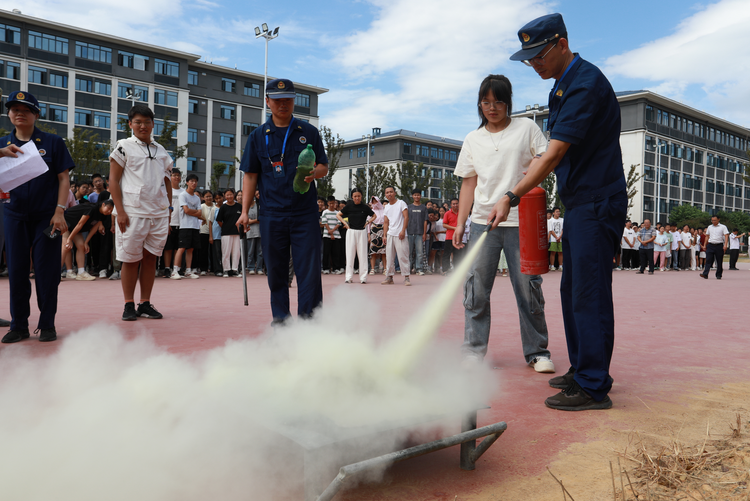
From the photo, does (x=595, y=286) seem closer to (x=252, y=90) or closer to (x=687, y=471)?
(x=687, y=471)

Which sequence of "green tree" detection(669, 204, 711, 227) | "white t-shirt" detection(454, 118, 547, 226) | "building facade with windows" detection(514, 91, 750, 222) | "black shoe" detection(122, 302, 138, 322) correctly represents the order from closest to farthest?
"white t-shirt" detection(454, 118, 547, 226), "black shoe" detection(122, 302, 138, 322), "green tree" detection(669, 204, 711, 227), "building facade with windows" detection(514, 91, 750, 222)

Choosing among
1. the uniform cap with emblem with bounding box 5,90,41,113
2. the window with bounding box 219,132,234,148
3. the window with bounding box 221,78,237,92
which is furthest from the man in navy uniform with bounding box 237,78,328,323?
the window with bounding box 221,78,237,92

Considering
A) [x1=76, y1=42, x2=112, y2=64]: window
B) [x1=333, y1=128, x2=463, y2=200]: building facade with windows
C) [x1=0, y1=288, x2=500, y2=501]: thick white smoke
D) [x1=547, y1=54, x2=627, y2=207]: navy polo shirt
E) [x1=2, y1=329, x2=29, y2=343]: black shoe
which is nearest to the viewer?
[x1=0, y1=288, x2=500, y2=501]: thick white smoke

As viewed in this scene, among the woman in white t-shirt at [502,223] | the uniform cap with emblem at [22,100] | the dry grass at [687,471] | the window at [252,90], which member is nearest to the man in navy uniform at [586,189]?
the dry grass at [687,471]

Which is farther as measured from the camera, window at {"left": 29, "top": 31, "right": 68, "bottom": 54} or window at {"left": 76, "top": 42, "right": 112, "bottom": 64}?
window at {"left": 76, "top": 42, "right": 112, "bottom": 64}

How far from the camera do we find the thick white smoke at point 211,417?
80.2 inches

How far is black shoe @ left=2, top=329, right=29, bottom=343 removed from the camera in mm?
4903

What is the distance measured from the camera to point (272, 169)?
180 inches

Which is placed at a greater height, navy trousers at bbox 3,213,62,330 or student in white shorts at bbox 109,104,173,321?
student in white shorts at bbox 109,104,173,321

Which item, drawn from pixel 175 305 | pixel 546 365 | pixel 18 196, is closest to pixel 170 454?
pixel 546 365

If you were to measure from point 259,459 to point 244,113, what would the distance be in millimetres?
65114

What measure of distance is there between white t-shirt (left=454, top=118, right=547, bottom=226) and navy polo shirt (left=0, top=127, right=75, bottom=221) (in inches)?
147

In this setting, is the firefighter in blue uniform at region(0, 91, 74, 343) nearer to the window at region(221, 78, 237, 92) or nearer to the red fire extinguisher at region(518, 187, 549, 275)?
the red fire extinguisher at region(518, 187, 549, 275)

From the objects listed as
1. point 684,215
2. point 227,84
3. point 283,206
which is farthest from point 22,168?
point 684,215
